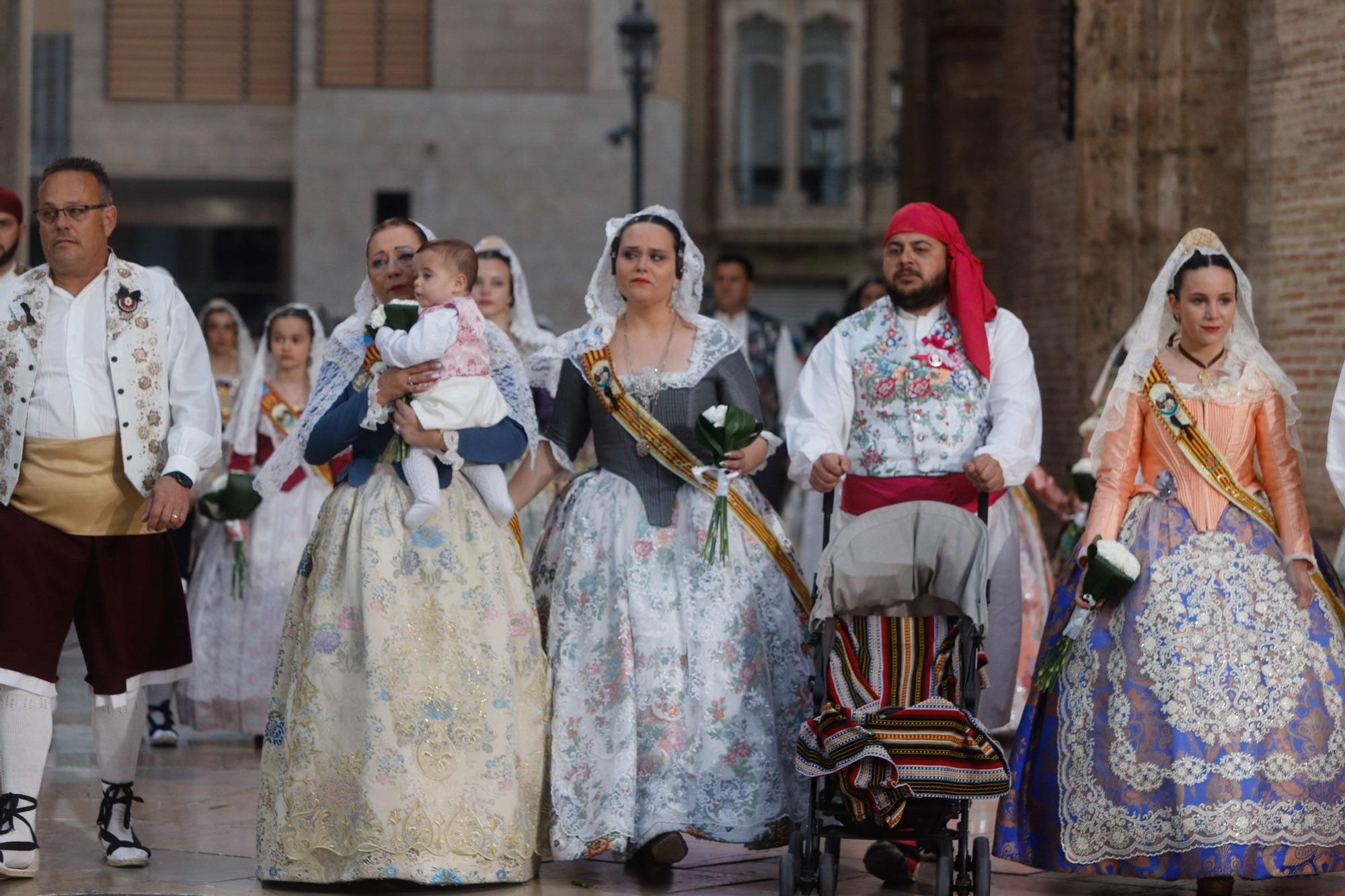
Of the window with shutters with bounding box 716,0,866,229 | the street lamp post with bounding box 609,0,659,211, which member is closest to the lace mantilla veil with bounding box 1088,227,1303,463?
the street lamp post with bounding box 609,0,659,211

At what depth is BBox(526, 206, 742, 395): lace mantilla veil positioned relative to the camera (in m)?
7.04

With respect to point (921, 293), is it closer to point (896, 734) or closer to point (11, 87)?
point (896, 734)

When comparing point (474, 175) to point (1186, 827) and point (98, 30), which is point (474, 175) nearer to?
point (98, 30)

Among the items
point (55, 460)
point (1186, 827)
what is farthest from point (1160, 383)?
point (55, 460)

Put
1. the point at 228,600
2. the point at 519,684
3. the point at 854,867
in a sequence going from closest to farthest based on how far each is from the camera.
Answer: the point at 519,684 < the point at 854,867 < the point at 228,600

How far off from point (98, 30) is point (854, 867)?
27.8 metres

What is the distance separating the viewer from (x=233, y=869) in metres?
6.68

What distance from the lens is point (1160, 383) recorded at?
6660mm

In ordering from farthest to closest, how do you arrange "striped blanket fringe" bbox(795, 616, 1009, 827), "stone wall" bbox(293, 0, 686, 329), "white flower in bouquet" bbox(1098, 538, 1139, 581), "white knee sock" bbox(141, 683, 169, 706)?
1. "stone wall" bbox(293, 0, 686, 329)
2. "white knee sock" bbox(141, 683, 169, 706)
3. "white flower in bouquet" bbox(1098, 538, 1139, 581)
4. "striped blanket fringe" bbox(795, 616, 1009, 827)

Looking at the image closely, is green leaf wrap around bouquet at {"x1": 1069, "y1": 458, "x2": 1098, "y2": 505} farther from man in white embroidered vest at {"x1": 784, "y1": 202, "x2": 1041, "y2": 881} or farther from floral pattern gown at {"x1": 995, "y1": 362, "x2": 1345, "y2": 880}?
floral pattern gown at {"x1": 995, "y1": 362, "x2": 1345, "y2": 880}

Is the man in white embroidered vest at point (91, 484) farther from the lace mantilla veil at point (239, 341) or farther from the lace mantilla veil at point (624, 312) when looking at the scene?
the lace mantilla veil at point (239, 341)

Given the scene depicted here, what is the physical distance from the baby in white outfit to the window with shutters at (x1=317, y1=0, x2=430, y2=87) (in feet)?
81.4

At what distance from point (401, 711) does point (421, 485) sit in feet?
2.16

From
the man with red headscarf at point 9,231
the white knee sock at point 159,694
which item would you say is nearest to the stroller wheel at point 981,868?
the man with red headscarf at point 9,231
